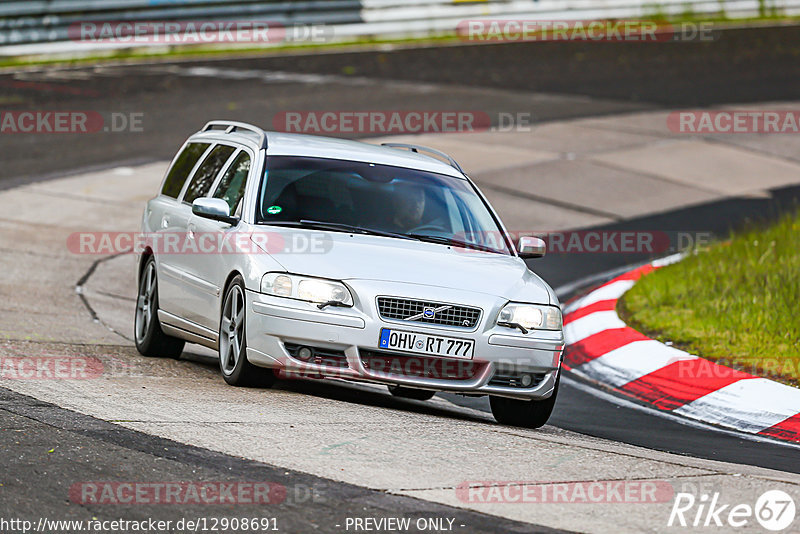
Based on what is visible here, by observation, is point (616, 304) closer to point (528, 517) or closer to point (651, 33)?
point (528, 517)

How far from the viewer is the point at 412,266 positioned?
26.1 ft

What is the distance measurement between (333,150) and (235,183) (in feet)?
2.26

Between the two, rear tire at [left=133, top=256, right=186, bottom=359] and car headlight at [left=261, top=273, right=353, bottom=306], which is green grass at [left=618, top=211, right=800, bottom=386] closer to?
car headlight at [left=261, top=273, right=353, bottom=306]

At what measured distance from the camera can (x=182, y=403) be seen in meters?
7.36

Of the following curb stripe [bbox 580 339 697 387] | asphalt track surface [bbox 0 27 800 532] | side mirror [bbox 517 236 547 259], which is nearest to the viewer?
asphalt track surface [bbox 0 27 800 532]

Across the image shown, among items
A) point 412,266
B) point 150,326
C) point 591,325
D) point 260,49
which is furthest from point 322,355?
point 260,49

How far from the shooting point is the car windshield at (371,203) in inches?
339

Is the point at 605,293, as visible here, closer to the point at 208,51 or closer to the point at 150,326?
the point at 150,326

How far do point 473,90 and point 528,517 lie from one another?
19636 millimetres

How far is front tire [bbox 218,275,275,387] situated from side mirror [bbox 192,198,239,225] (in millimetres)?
486

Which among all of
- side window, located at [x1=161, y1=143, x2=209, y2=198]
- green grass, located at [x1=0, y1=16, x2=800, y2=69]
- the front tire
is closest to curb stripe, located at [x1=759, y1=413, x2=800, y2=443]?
the front tire

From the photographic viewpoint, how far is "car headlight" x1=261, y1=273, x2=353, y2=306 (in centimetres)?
770

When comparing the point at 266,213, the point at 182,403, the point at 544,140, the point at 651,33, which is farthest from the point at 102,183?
the point at 651,33

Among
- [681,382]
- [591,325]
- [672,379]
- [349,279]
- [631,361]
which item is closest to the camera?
[349,279]
